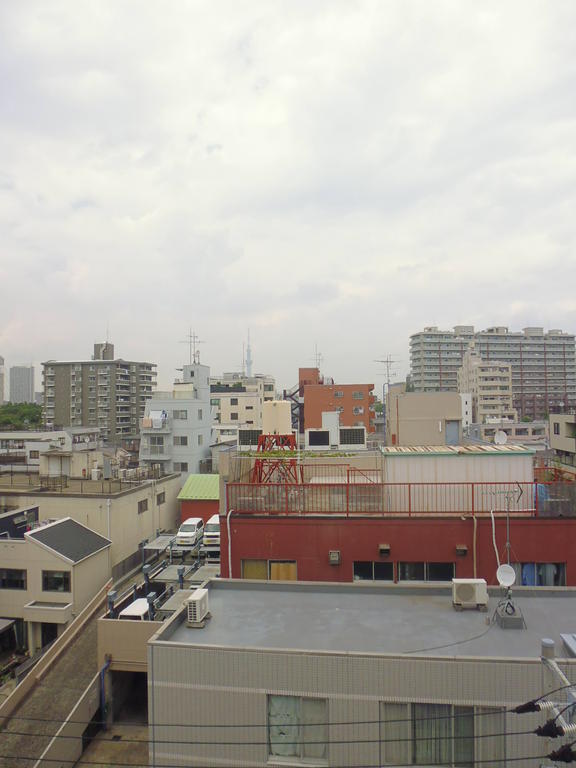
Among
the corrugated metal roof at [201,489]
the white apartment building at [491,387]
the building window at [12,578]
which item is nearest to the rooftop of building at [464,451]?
the building window at [12,578]

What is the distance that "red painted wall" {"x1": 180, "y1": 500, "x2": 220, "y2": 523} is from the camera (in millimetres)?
33719

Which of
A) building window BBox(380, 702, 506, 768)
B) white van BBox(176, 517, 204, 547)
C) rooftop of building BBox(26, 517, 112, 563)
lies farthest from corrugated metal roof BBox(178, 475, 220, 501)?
building window BBox(380, 702, 506, 768)

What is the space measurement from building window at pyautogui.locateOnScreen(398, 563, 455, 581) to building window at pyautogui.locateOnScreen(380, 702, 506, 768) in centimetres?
571

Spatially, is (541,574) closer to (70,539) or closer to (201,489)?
(70,539)

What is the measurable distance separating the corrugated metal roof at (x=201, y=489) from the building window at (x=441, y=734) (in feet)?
85.4

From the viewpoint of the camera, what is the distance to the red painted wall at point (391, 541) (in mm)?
12867

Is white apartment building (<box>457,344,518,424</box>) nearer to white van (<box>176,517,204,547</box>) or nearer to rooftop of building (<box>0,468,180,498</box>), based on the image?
rooftop of building (<box>0,468,180,498</box>)

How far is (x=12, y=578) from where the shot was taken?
2264cm

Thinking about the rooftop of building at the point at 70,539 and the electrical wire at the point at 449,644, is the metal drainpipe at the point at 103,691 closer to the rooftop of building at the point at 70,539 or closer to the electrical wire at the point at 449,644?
the rooftop of building at the point at 70,539

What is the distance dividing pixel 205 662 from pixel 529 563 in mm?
8563

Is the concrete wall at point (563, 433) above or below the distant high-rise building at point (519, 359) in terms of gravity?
below

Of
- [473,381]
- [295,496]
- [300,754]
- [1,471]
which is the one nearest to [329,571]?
[295,496]

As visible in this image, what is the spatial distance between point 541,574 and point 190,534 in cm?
1720

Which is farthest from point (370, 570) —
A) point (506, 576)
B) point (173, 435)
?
point (173, 435)
